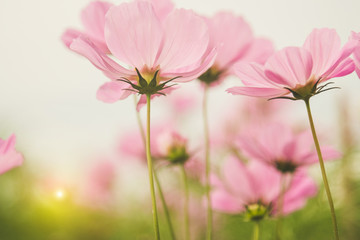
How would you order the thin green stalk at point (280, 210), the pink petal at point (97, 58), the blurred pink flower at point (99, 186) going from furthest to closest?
the blurred pink flower at point (99, 186), the thin green stalk at point (280, 210), the pink petal at point (97, 58)

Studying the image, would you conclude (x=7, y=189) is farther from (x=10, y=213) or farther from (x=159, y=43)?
(x=159, y=43)

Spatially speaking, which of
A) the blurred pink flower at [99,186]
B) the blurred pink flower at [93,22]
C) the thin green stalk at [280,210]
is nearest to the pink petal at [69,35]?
the blurred pink flower at [93,22]

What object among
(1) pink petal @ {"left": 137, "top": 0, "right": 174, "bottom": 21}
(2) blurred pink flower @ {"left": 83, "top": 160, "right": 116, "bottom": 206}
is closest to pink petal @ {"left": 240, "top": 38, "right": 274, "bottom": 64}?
(1) pink petal @ {"left": 137, "top": 0, "right": 174, "bottom": 21}

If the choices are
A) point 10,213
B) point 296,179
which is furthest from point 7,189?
point 296,179

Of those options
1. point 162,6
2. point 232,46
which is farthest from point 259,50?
point 162,6

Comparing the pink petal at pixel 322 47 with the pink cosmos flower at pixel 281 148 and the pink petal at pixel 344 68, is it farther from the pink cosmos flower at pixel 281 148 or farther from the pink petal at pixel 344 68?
the pink cosmos flower at pixel 281 148

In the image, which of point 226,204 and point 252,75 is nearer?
point 252,75

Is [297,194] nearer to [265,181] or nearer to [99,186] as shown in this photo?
[265,181]
